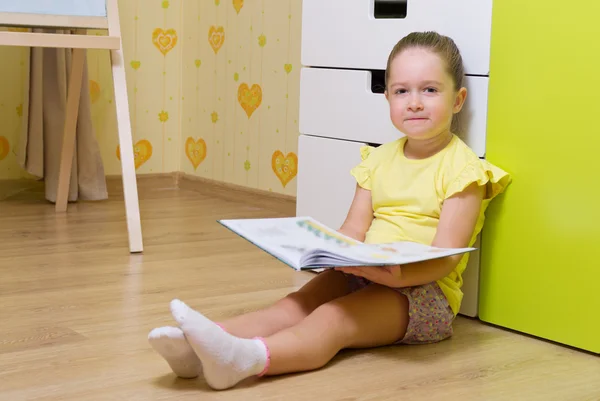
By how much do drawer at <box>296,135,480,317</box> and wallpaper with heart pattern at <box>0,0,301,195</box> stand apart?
0.66m

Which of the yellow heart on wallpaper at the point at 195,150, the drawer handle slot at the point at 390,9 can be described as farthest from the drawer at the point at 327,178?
the yellow heart on wallpaper at the point at 195,150

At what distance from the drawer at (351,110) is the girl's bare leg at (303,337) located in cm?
32

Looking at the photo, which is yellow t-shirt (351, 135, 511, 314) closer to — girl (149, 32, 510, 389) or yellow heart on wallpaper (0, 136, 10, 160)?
girl (149, 32, 510, 389)

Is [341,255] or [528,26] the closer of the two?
[341,255]

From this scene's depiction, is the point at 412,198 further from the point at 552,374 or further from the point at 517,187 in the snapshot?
the point at 552,374

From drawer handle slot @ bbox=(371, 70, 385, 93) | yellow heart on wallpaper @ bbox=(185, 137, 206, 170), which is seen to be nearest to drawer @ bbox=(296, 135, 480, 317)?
drawer handle slot @ bbox=(371, 70, 385, 93)

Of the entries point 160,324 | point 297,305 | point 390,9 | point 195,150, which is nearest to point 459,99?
point 390,9

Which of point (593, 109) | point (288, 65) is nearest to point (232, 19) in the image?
point (288, 65)

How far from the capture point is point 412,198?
1283 mm

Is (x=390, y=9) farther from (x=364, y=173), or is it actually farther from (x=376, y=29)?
(x=364, y=173)

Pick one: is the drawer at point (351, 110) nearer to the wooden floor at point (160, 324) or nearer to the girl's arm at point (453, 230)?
the girl's arm at point (453, 230)

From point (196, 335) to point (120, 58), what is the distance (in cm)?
109

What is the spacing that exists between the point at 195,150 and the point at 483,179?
1.67 metres

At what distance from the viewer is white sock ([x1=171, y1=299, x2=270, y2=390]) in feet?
3.12
